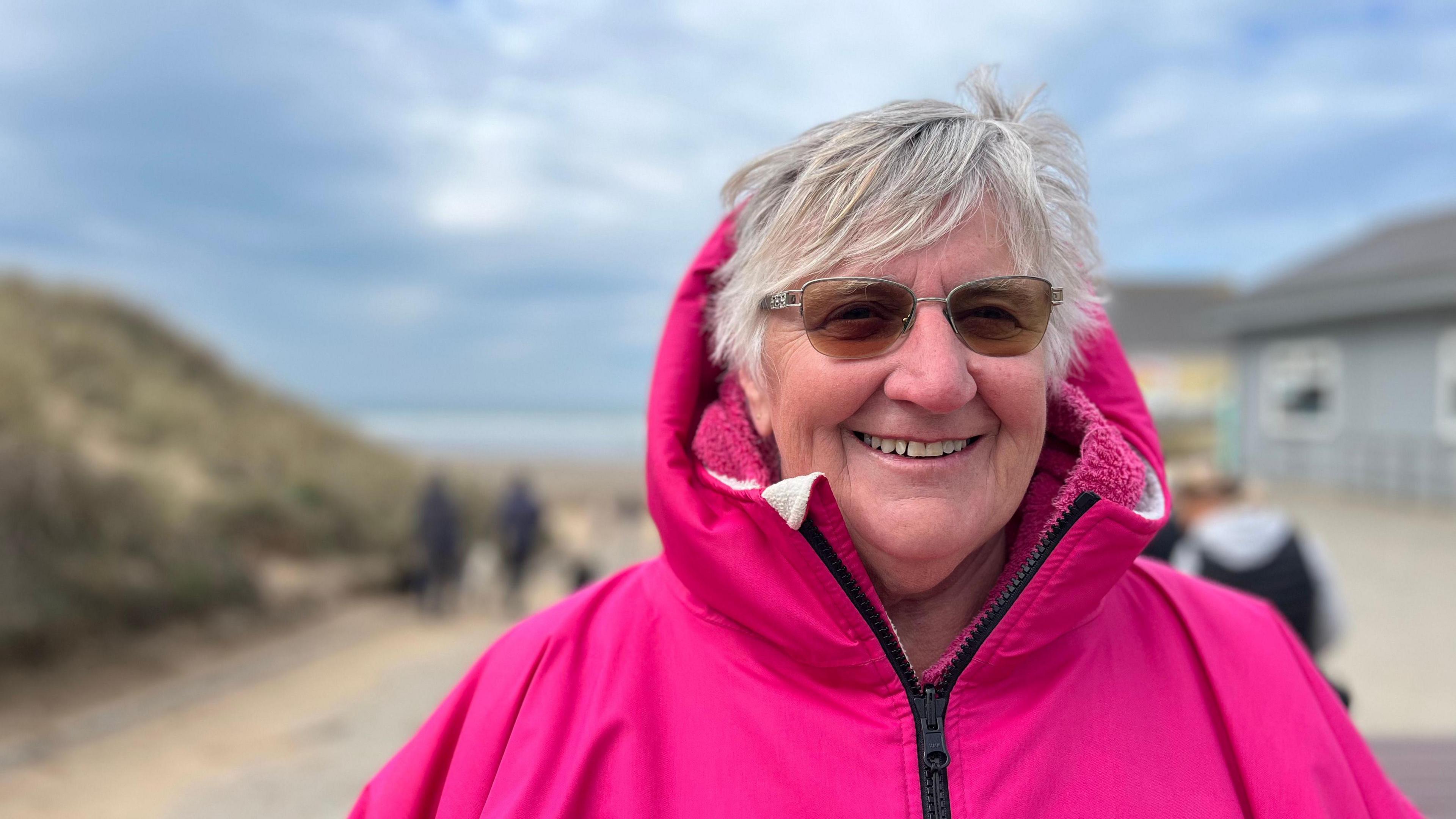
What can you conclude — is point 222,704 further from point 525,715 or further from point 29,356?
point 525,715

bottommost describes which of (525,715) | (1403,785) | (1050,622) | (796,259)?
(1403,785)

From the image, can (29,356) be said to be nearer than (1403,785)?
No

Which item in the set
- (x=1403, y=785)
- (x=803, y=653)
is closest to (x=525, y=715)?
(x=803, y=653)

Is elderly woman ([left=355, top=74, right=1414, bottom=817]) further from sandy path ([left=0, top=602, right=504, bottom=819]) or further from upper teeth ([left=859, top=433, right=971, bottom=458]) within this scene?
sandy path ([left=0, top=602, right=504, bottom=819])

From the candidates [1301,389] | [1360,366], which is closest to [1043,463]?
[1360,366]

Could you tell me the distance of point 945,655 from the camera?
4.83 feet

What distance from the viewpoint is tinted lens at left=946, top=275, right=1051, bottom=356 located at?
1.43 meters

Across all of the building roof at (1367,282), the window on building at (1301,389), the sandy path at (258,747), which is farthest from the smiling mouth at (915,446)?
the window on building at (1301,389)

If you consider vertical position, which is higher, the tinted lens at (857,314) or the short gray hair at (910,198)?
the short gray hair at (910,198)

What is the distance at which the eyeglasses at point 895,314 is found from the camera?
1.43m

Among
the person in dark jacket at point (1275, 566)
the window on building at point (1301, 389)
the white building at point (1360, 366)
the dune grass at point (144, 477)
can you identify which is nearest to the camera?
the person in dark jacket at point (1275, 566)

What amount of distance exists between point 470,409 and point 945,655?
78464 mm

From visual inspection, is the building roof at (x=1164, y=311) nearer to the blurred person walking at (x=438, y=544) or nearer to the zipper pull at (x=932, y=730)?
the blurred person walking at (x=438, y=544)

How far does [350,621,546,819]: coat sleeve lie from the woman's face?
0.55 metres
